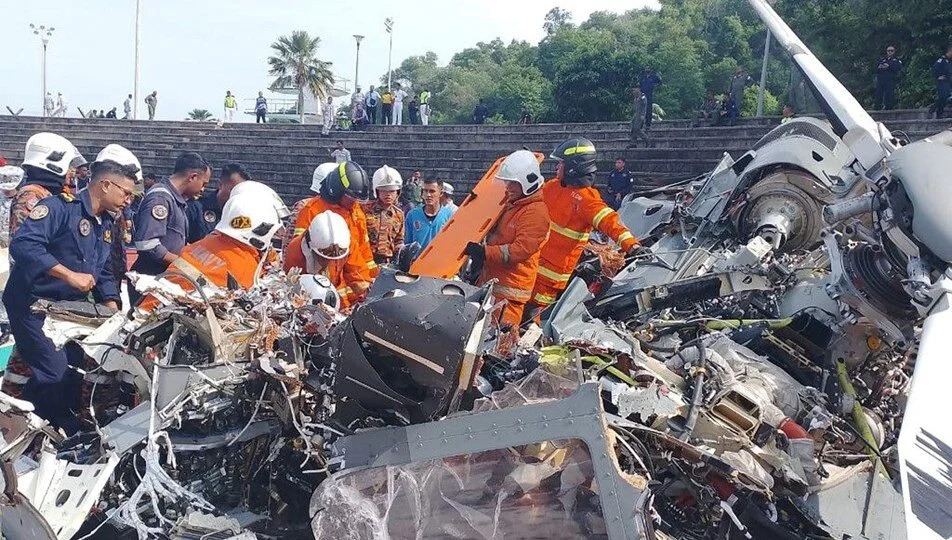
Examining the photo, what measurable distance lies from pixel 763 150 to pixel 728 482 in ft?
13.8

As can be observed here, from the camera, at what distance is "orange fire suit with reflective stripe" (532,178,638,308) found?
217 inches

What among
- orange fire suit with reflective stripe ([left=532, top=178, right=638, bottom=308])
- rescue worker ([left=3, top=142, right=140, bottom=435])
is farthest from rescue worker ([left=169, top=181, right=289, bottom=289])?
orange fire suit with reflective stripe ([left=532, top=178, right=638, bottom=308])

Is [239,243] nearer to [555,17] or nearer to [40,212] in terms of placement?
[40,212]

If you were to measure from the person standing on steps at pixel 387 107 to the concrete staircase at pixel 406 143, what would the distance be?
5.16ft

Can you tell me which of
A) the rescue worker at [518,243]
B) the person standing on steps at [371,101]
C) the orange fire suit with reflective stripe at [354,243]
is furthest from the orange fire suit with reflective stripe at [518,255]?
the person standing on steps at [371,101]

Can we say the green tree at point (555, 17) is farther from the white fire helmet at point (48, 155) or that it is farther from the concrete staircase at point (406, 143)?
the white fire helmet at point (48, 155)

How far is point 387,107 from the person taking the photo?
81.0 ft

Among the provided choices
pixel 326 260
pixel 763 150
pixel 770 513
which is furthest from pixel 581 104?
pixel 770 513

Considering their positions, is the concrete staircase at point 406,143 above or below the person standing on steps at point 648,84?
below

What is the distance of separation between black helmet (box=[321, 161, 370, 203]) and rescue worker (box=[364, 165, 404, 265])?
55.9 inches

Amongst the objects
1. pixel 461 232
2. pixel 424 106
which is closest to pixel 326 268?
pixel 461 232

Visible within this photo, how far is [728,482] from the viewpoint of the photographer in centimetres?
284

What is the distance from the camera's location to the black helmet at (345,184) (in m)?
5.73

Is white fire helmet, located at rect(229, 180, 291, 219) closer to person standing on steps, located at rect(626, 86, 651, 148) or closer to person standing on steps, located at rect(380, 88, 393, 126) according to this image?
person standing on steps, located at rect(626, 86, 651, 148)
